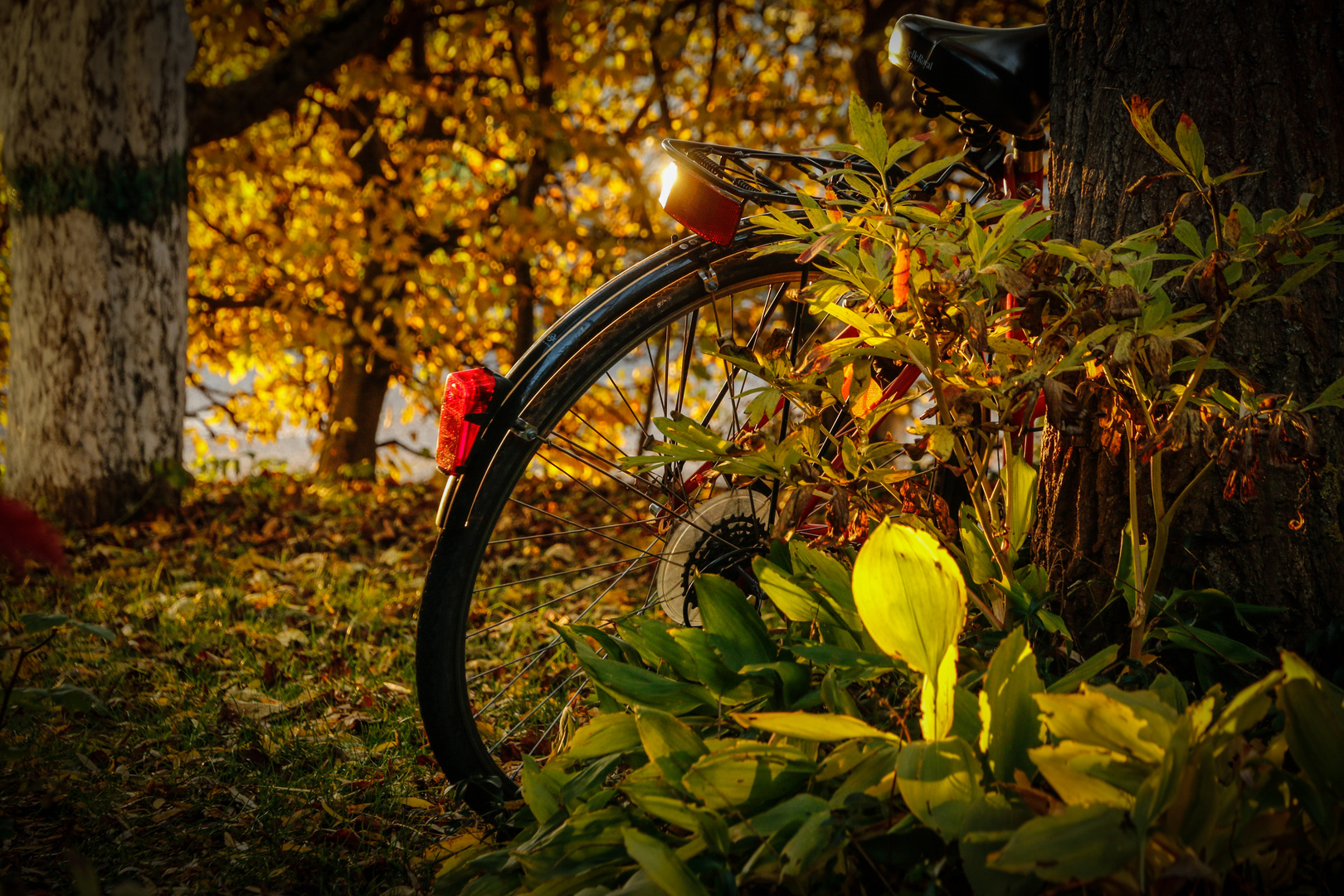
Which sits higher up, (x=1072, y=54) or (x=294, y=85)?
(x=294, y=85)

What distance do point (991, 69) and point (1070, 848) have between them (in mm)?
1462

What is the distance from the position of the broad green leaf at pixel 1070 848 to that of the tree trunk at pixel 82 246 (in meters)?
3.78

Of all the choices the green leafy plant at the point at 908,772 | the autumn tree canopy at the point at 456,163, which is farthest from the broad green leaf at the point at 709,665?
the autumn tree canopy at the point at 456,163

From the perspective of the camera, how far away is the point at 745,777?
927mm

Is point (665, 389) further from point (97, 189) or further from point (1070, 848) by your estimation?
point (97, 189)

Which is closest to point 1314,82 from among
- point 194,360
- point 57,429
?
point 57,429

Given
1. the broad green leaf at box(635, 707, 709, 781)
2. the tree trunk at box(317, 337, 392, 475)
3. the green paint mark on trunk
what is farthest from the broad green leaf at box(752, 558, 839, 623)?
the tree trunk at box(317, 337, 392, 475)

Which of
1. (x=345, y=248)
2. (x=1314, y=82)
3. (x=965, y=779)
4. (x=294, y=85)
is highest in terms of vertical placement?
(x=294, y=85)

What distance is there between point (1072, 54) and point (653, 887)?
4.83 ft

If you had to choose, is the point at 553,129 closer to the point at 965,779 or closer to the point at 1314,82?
the point at 1314,82

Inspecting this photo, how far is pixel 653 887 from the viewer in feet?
2.78

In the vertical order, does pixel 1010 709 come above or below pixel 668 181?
below

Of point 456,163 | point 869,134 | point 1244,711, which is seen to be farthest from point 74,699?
point 456,163

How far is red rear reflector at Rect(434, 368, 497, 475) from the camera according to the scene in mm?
1462
